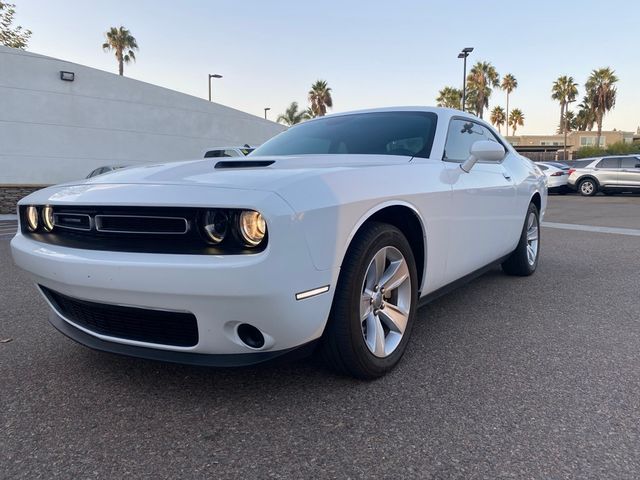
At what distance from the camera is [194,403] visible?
2.15 metres

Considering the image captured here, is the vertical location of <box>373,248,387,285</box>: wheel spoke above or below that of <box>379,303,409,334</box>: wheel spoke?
above

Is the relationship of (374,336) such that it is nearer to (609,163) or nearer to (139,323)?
(139,323)

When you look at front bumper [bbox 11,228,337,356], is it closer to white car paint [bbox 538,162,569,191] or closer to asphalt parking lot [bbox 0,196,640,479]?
asphalt parking lot [bbox 0,196,640,479]

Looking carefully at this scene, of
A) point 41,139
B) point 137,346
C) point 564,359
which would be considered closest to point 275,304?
point 137,346

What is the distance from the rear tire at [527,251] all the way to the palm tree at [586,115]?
167 ft

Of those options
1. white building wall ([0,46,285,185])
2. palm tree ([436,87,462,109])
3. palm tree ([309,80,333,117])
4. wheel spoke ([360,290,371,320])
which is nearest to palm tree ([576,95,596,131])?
palm tree ([436,87,462,109])

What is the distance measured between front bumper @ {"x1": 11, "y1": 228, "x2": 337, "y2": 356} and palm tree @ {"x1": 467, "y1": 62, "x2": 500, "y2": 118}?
4870 cm

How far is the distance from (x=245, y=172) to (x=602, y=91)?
53978mm

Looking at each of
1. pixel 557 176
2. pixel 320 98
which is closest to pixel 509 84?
pixel 320 98

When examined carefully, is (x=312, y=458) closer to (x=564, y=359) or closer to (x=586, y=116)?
(x=564, y=359)

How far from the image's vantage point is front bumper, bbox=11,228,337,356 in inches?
70.1

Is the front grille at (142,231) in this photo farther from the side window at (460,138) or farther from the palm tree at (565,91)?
the palm tree at (565,91)

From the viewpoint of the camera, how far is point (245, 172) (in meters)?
2.16

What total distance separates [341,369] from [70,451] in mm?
1127
